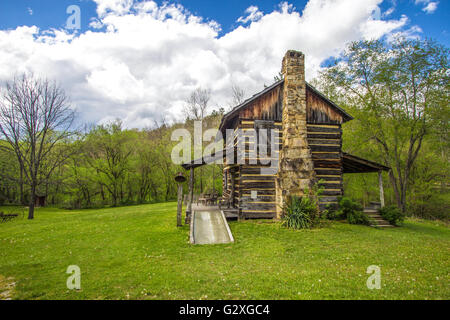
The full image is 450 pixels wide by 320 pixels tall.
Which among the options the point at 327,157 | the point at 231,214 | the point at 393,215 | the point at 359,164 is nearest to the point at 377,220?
the point at 393,215

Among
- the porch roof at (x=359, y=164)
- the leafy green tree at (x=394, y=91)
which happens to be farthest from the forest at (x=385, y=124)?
the porch roof at (x=359, y=164)

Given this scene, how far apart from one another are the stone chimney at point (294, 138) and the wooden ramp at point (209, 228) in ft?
11.2

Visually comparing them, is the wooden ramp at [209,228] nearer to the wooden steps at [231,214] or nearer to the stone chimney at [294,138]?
the wooden steps at [231,214]

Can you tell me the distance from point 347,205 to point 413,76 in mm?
13527

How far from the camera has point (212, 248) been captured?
7348 mm

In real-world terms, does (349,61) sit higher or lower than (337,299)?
higher

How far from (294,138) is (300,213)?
13.0ft

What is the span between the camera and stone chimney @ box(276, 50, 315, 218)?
10.7 meters

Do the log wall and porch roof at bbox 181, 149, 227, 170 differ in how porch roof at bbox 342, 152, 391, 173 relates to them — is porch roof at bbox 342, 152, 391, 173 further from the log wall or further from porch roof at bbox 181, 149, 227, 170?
porch roof at bbox 181, 149, 227, 170

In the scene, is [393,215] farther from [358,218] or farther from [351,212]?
[351,212]

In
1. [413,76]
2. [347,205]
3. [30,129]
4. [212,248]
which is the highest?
[413,76]

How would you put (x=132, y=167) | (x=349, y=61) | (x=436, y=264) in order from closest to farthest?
(x=436, y=264) < (x=349, y=61) < (x=132, y=167)

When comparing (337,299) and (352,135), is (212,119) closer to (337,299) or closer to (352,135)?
(352,135)
